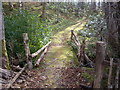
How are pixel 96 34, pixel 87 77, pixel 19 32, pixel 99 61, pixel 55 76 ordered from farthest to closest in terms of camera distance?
pixel 19 32, pixel 96 34, pixel 55 76, pixel 87 77, pixel 99 61

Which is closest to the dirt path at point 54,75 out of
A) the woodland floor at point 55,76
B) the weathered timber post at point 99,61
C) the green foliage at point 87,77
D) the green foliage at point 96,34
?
the woodland floor at point 55,76

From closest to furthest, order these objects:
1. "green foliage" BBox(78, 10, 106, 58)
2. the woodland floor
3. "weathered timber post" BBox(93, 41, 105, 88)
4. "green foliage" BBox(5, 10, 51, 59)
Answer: "weathered timber post" BBox(93, 41, 105, 88)
the woodland floor
"green foliage" BBox(78, 10, 106, 58)
"green foliage" BBox(5, 10, 51, 59)

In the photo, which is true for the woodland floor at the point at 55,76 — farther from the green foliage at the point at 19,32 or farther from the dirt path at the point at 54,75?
the green foliage at the point at 19,32

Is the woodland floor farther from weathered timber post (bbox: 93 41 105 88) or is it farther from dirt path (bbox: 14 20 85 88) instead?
weathered timber post (bbox: 93 41 105 88)

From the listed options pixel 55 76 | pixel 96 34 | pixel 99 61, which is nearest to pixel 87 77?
pixel 55 76

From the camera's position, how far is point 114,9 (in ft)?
12.6

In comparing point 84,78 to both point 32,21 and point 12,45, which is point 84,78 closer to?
point 12,45

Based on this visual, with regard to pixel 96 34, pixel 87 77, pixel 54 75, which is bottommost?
pixel 54 75

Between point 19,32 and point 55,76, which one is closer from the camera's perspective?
point 55,76

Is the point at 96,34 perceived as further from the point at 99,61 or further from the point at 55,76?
the point at 99,61

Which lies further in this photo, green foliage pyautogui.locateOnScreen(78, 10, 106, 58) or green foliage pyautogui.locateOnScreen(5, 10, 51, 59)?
green foliage pyautogui.locateOnScreen(5, 10, 51, 59)

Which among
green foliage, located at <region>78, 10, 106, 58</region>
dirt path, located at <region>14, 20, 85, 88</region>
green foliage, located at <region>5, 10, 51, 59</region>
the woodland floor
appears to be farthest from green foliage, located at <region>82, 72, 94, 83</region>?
green foliage, located at <region>5, 10, 51, 59</region>

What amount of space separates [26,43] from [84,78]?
265 centimetres

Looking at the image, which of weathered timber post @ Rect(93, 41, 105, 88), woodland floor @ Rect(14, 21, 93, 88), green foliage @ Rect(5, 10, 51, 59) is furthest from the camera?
green foliage @ Rect(5, 10, 51, 59)
